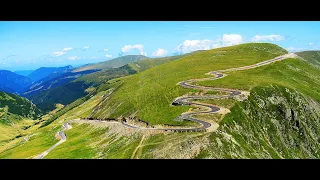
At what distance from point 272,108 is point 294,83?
119 ft

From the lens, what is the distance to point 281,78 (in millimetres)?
121000

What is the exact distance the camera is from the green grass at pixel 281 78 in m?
103

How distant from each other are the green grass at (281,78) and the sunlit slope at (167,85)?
38.5ft

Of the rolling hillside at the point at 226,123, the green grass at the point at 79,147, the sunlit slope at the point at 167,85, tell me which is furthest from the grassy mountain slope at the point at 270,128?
the green grass at the point at 79,147

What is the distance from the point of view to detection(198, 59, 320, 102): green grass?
10306cm

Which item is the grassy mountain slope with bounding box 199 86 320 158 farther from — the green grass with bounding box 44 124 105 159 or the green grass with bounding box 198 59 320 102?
the green grass with bounding box 44 124 105 159

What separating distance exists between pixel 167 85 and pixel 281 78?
148 ft

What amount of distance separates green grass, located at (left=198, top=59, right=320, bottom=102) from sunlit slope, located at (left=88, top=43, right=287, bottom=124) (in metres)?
11.7

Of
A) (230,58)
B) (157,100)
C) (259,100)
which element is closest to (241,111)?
(259,100)

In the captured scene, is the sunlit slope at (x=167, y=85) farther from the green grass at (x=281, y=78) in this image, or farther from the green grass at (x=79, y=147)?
the green grass at (x=281, y=78)

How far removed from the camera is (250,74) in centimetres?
12100

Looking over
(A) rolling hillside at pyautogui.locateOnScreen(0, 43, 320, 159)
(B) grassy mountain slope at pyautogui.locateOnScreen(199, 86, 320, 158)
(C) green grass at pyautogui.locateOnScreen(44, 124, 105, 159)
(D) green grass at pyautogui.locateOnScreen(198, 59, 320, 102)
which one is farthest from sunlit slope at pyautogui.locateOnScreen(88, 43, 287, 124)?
(B) grassy mountain slope at pyautogui.locateOnScreen(199, 86, 320, 158)
